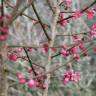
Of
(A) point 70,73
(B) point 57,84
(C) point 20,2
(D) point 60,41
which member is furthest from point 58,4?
(D) point 60,41

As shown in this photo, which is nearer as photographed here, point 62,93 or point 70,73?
point 70,73

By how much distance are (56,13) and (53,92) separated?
4.57m

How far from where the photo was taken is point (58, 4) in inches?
102

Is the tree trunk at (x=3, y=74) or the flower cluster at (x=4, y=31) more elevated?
the flower cluster at (x=4, y=31)

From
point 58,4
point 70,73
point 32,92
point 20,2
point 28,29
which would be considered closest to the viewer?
point 20,2

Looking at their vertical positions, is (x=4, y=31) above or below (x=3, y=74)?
above

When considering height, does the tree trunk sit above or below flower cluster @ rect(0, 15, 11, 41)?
below

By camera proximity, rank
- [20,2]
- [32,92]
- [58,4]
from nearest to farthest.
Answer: [20,2] → [58,4] → [32,92]

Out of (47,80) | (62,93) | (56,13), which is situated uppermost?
(56,13)

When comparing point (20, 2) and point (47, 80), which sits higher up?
point (20, 2)

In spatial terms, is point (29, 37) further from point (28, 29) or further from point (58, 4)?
point (58, 4)

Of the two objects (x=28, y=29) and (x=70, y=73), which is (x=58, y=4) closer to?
(x=70, y=73)

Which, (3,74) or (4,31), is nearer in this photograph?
(4,31)

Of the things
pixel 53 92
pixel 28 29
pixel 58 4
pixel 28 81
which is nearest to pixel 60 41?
pixel 28 29
